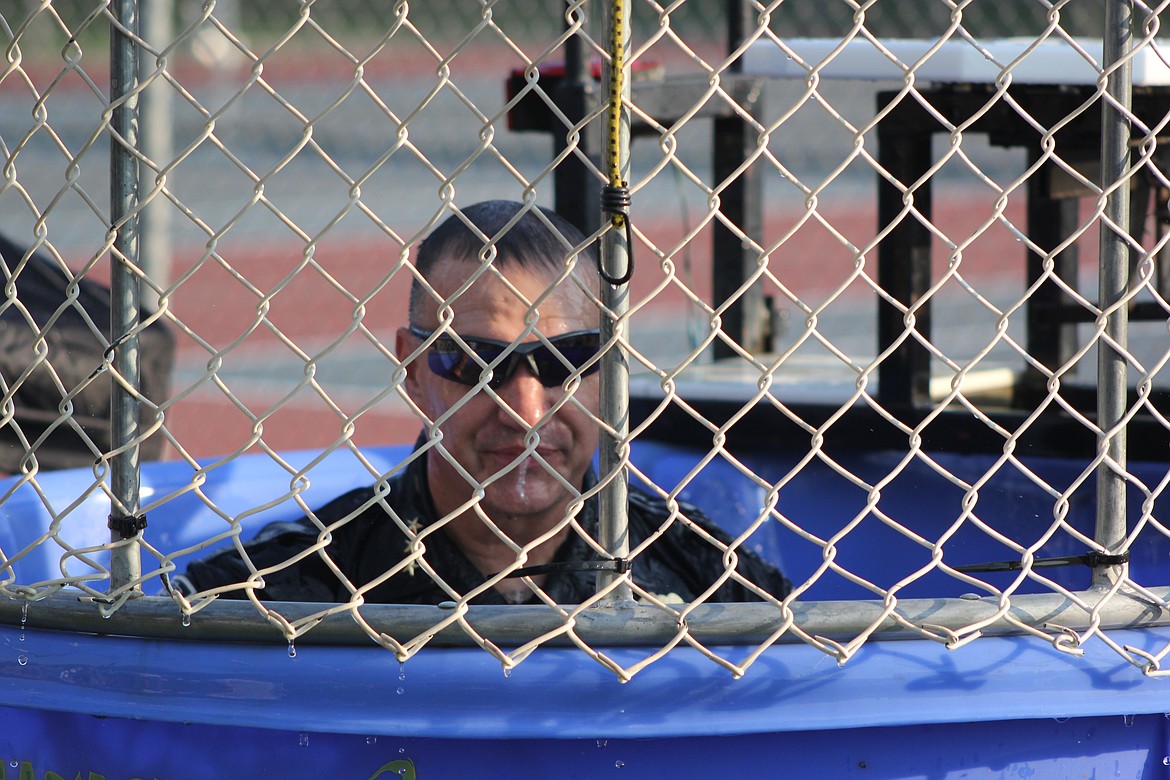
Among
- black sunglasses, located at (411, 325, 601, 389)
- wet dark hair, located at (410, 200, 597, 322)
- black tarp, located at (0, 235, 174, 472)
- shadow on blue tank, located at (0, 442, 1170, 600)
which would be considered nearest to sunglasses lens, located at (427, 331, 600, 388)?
black sunglasses, located at (411, 325, 601, 389)

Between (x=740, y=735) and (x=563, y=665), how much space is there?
205mm

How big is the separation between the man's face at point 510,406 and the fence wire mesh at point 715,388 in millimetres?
12

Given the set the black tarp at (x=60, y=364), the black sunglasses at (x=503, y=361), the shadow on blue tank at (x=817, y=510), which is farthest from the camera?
the black tarp at (x=60, y=364)

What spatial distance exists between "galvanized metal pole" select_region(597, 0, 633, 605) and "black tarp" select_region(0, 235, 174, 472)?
2102 mm

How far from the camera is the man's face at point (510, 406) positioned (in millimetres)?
2094

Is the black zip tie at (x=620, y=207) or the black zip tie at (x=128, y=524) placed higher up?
the black zip tie at (x=620, y=207)

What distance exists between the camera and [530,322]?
1.44m

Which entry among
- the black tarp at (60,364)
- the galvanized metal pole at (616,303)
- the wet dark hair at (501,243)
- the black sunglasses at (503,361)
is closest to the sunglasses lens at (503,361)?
the black sunglasses at (503,361)

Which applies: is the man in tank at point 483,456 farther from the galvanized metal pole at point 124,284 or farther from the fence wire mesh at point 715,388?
the galvanized metal pole at point 124,284

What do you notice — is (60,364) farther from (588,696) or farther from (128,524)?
(588,696)

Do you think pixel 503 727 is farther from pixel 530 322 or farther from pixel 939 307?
pixel 939 307

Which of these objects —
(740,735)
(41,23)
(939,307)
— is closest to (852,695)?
(740,735)

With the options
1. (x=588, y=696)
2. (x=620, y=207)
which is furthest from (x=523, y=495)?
(x=620, y=207)

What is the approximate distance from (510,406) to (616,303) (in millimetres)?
629
